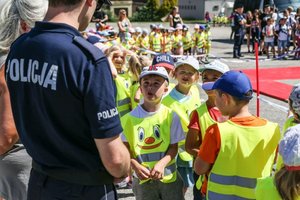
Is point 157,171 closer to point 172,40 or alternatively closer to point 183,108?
point 183,108

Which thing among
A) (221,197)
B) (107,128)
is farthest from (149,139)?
(107,128)

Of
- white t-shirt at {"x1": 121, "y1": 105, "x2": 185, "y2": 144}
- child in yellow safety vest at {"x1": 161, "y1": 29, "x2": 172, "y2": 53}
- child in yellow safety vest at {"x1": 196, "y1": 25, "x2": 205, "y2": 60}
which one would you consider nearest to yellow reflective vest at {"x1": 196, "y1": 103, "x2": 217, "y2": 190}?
white t-shirt at {"x1": 121, "y1": 105, "x2": 185, "y2": 144}

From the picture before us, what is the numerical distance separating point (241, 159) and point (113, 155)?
117 cm

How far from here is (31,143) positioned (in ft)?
7.03

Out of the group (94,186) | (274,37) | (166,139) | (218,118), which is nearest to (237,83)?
(218,118)

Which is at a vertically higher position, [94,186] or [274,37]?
[94,186]

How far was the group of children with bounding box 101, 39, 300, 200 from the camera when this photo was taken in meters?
2.90

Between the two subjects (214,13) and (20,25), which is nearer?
(20,25)

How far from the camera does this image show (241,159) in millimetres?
2895

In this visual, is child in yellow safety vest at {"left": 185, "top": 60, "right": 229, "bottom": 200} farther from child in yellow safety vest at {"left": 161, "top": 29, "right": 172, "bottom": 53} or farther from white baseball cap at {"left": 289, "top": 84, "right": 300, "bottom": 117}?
child in yellow safety vest at {"left": 161, "top": 29, "right": 172, "bottom": 53}

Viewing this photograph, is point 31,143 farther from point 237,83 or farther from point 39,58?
point 237,83

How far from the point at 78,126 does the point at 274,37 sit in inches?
735

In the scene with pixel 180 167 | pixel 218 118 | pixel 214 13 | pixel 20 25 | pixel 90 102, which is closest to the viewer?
pixel 90 102

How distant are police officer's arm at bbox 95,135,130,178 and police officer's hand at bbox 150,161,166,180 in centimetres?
148
